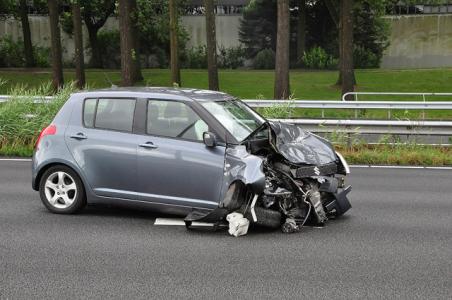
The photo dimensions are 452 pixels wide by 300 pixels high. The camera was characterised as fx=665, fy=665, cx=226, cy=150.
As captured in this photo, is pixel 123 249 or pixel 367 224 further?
pixel 367 224

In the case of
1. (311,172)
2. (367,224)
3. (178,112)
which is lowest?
(367,224)

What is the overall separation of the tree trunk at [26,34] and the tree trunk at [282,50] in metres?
26.0

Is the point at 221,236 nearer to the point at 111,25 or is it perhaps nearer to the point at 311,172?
the point at 311,172

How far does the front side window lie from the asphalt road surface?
3.61 feet

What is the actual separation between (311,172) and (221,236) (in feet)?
4.01

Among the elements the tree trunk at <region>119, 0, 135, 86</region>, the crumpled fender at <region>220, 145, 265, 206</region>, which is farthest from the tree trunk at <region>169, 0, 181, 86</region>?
the crumpled fender at <region>220, 145, 265, 206</region>

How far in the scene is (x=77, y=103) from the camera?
27.4 feet

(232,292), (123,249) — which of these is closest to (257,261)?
(232,292)

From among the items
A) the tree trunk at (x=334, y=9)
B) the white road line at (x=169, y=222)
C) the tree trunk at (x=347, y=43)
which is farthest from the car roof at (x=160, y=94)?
the tree trunk at (x=334, y=9)

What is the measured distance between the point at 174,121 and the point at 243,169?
1140 millimetres

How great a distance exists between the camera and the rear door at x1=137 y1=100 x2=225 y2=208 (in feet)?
24.1

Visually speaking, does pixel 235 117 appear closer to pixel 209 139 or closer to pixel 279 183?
pixel 209 139

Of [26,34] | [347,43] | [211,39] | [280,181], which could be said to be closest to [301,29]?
[26,34]

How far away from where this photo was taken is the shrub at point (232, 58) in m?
53.6
